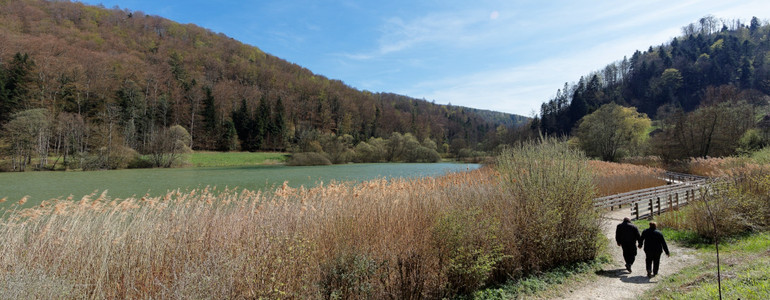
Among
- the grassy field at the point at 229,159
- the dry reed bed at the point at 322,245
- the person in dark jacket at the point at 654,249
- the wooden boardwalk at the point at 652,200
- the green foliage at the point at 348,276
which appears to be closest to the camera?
Answer: the dry reed bed at the point at 322,245

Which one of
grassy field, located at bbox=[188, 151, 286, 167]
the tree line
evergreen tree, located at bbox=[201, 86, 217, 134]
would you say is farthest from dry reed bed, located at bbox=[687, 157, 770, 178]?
evergreen tree, located at bbox=[201, 86, 217, 134]

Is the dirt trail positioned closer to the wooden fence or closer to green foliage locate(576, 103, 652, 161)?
the wooden fence

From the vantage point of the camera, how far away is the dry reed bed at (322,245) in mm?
3798

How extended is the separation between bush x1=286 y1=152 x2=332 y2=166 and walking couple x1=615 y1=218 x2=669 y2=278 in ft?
191

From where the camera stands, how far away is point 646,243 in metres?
6.53

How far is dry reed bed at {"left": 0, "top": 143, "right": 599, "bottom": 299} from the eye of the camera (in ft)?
12.5

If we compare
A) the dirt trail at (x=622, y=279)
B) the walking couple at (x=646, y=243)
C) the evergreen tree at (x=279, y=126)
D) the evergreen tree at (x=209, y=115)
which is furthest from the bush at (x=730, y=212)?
the evergreen tree at (x=279, y=126)

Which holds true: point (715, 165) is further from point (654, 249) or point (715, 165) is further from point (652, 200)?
point (654, 249)

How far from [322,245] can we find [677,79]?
132589 millimetres

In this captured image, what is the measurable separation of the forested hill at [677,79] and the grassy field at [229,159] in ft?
266

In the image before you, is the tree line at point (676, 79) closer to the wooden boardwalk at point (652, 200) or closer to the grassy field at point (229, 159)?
the wooden boardwalk at point (652, 200)

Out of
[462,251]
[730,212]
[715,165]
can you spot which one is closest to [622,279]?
[462,251]

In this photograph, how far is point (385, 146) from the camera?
8588 cm

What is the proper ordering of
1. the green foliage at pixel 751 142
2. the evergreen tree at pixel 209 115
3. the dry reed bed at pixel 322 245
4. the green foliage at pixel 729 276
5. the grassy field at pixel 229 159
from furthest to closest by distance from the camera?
the evergreen tree at pixel 209 115, the grassy field at pixel 229 159, the green foliage at pixel 751 142, the green foliage at pixel 729 276, the dry reed bed at pixel 322 245
